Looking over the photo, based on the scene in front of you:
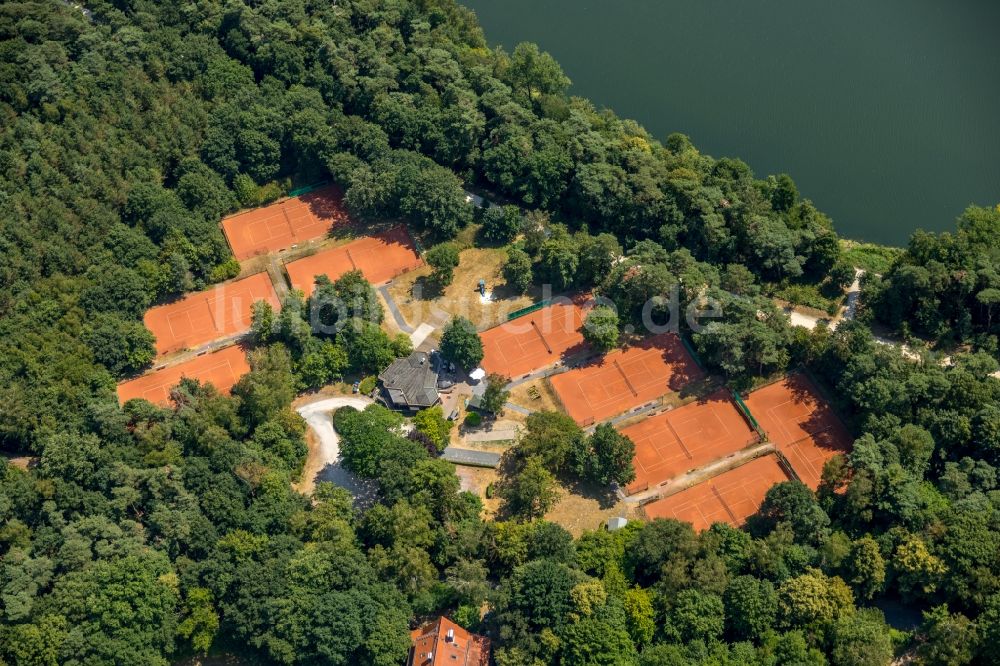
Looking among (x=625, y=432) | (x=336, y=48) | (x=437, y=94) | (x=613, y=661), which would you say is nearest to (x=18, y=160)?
(x=336, y=48)

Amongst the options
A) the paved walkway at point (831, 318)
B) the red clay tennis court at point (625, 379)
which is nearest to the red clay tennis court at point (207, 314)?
the red clay tennis court at point (625, 379)

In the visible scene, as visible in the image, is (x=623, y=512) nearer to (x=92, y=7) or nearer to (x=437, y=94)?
(x=437, y=94)

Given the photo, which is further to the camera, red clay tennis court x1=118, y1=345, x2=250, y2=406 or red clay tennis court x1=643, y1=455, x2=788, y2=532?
red clay tennis court x1=118, y1=345, x2=250, y2=406

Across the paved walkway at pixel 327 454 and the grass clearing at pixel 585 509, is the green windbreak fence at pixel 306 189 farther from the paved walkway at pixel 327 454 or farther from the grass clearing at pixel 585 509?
the grass clearing at pixel 585 509

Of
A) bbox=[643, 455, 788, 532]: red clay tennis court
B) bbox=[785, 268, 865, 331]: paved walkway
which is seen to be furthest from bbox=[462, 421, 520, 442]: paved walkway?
bbox=[785, 268, 865, 331]: paved walkway

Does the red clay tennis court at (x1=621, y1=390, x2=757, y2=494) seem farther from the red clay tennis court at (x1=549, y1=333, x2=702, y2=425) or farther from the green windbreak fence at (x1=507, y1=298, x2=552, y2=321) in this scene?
the green windbreak fence at (x1=507, y1=298, x2=552, y2=321)

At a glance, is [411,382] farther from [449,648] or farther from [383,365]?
[449,648]

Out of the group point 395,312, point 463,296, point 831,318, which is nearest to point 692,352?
point 831,318
